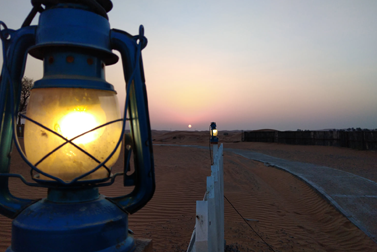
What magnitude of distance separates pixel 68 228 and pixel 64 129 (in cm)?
37

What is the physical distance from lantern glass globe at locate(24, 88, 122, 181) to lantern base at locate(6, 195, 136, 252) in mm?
125

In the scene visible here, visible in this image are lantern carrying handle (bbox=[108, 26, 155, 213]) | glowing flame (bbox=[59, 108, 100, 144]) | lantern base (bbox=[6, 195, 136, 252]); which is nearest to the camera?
lantern base (bbox=[6, 195, 136, 252])

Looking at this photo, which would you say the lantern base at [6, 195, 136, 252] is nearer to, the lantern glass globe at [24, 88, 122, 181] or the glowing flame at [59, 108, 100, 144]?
the lantern glass globe at [24, 88, 122, 181]

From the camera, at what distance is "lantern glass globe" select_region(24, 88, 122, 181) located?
3.30 ft

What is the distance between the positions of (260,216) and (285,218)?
0.54 meters

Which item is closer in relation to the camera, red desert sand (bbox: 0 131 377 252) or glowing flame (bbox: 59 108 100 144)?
glowing flame (bbox: 59 108 100 144)

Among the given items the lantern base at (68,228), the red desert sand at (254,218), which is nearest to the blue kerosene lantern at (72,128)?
the lantern base at (68,228)

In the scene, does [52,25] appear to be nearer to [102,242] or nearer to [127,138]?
[127,138]

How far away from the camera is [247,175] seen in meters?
9.95

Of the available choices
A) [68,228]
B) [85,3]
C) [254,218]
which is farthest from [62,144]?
[254,218]

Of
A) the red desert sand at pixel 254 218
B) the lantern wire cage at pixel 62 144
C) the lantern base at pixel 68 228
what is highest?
the lantern wire cage at pixel 62 144

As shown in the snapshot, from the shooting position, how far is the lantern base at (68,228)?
2.98 feet

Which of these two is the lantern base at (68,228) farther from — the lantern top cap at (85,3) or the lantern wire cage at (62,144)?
the lantern top cap at (85,3)

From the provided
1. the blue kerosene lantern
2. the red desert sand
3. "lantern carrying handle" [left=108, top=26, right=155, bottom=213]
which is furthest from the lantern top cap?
the red desert sand
